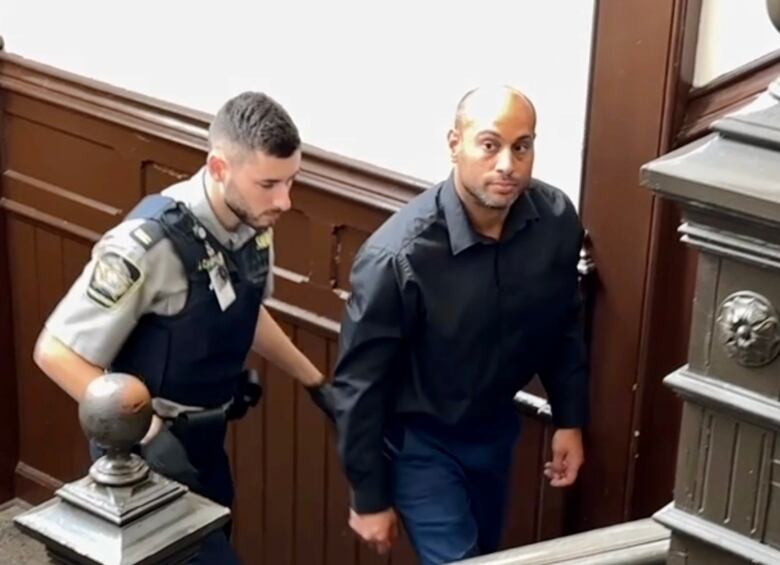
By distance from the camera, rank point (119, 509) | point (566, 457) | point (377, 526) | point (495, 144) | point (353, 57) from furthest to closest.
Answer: point (353, 57) < point (566, 457) < point (377, 526) < point (495, 144) < point (119, 509)

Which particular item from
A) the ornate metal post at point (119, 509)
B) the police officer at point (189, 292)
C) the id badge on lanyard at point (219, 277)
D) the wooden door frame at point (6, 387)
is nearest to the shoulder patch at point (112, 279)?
the police officer at point (189, 292)

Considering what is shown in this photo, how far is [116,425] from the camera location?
145 centimetres

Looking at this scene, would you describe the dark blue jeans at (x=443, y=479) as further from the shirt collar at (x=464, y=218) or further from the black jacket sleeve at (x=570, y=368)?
the shirt collar at (x=464, y=218)

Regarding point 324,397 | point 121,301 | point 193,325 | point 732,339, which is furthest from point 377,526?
point 732,339

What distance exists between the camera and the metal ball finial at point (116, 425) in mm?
1451

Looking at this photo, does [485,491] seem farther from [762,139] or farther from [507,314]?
[762,139]

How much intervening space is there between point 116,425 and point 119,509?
89mm

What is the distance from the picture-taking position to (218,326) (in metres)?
2.26

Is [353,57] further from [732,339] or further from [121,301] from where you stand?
[732,339]

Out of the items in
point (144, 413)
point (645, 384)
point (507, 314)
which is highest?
point (144, 413)

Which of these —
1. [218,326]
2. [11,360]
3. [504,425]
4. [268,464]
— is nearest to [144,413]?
[218,326]

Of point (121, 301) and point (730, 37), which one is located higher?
point (730, 37)

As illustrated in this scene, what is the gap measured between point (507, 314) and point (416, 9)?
0.63m

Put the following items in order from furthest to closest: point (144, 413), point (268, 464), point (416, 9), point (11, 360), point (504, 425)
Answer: point (11, 360) < point (268, 464) < point (416, 9) < point (504, 425) < point (144, 413)
